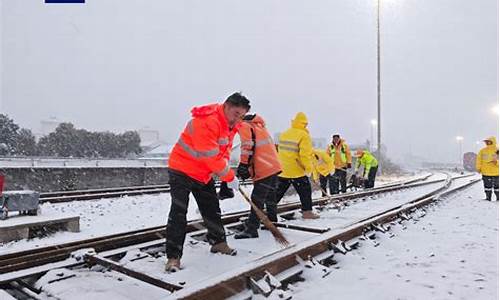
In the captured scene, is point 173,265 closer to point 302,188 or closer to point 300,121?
point 302,188

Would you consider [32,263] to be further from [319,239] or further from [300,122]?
[300,122]

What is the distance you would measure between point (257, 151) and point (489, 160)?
9305 mm

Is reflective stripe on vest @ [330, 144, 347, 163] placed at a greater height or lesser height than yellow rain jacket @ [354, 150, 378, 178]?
greater

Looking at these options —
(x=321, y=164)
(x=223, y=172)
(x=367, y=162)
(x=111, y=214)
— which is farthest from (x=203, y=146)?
(x=367, y=162)

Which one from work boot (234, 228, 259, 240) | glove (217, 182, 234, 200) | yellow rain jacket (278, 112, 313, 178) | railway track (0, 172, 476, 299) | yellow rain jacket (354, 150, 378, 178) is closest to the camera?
railway track (0, 172, 476, 299)

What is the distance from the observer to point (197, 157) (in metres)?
3.70

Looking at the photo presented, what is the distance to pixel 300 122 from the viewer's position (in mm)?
6609

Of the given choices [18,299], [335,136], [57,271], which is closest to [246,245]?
[57,271]

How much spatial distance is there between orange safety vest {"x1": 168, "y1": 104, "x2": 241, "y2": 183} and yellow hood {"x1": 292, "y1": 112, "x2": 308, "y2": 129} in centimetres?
282

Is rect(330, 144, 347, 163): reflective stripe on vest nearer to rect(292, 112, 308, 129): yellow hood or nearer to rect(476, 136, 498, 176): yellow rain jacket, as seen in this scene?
rect(476, 136, 498, 176): yellow rain jacket

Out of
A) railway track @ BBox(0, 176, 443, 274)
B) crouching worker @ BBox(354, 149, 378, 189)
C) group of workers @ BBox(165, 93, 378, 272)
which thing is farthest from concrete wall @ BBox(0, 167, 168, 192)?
group of workers @ BBox(165, 93, 378, 272)

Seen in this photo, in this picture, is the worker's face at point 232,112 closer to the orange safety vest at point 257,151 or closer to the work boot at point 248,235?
the orange safety vest at point 257,151

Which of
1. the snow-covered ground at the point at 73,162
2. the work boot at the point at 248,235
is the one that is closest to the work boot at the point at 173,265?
the work boot at the point at 248,235

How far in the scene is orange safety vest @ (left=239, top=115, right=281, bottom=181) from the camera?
5.20 m
